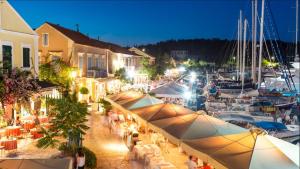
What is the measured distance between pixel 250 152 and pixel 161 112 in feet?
22.1

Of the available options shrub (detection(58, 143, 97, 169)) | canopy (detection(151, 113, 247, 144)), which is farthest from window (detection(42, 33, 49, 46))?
canopy (detection(151, 113, 247, 144))

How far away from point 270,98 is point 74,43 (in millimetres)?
17123

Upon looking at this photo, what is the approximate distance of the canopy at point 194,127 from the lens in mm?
11406

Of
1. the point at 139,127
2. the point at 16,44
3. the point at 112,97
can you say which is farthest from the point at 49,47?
the point at 139,127

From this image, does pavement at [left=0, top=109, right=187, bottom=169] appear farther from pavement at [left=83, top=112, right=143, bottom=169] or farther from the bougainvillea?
the bougainvillea

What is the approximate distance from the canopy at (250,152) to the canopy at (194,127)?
1.47m

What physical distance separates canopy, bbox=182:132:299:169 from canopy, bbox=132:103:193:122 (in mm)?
4510

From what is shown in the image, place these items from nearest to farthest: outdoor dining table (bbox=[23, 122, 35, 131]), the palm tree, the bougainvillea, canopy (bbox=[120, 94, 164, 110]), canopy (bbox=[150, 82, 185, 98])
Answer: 1. the palm tree
2. the bougainvillea
3. outdoor dining table (bbox=[23, 122, 35, 131])
4. canopy (bbox=[120, 94, 164, 110])
5. canopy (bbox=[150, 82, 185, 98])

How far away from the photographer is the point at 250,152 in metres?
8.41

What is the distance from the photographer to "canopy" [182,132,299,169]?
803 centimetres

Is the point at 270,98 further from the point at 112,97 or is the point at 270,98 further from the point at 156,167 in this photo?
the point at 156,167

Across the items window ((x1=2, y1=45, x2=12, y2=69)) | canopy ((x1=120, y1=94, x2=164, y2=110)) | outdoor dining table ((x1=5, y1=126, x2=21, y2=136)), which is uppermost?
window ((x1=2, y1=45, x2=12, y2=69))

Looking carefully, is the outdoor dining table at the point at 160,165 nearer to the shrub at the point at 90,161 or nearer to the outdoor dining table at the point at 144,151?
the outdoor dining table at the point at 144,151

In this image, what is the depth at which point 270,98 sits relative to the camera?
94.1 ft
